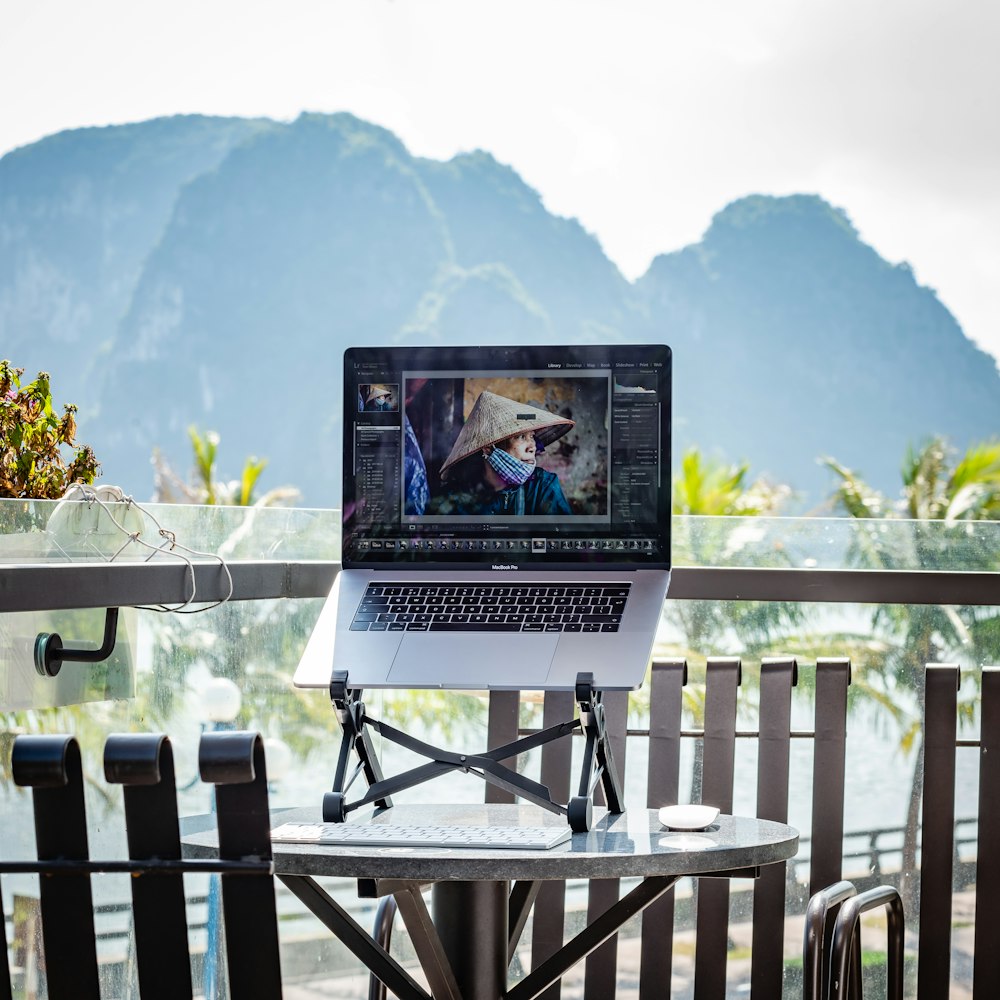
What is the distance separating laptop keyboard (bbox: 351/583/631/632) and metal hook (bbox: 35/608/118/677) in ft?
1.51

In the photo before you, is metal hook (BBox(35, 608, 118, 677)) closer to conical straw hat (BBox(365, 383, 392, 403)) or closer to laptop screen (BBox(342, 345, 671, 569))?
laptop screen (BBox(342, 345, 671, 569))

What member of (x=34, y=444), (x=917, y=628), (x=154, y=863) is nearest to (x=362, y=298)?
(x=917, y=628)

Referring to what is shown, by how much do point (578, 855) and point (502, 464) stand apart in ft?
2.12

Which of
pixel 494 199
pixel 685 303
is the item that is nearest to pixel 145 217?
pixel 494 199

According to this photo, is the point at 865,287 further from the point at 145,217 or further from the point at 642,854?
the point at 642,854

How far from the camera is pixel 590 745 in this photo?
1.45 m

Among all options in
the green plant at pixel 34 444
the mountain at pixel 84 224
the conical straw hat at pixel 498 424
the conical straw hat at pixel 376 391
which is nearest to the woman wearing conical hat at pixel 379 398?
the conical straw hat at pixel 376 391

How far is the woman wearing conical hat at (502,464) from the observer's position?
1.71 meters

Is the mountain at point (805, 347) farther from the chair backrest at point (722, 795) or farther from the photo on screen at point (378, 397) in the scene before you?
the photo on screen at point (378, 397)

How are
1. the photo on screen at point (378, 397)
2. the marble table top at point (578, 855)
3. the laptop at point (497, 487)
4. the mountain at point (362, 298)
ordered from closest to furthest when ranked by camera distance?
the marble table top at point (578, 855) < the laptop at point (497, 487) < the photo on screen at point (378, 397) < the mountain at point (362, 298)

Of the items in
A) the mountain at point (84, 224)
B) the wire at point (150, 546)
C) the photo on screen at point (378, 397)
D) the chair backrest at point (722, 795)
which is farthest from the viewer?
the mountain at point (84, 224)

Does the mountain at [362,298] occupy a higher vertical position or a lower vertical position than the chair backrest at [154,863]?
higher

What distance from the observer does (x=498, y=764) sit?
1.51 metres

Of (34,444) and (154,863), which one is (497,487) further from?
(154,863)
